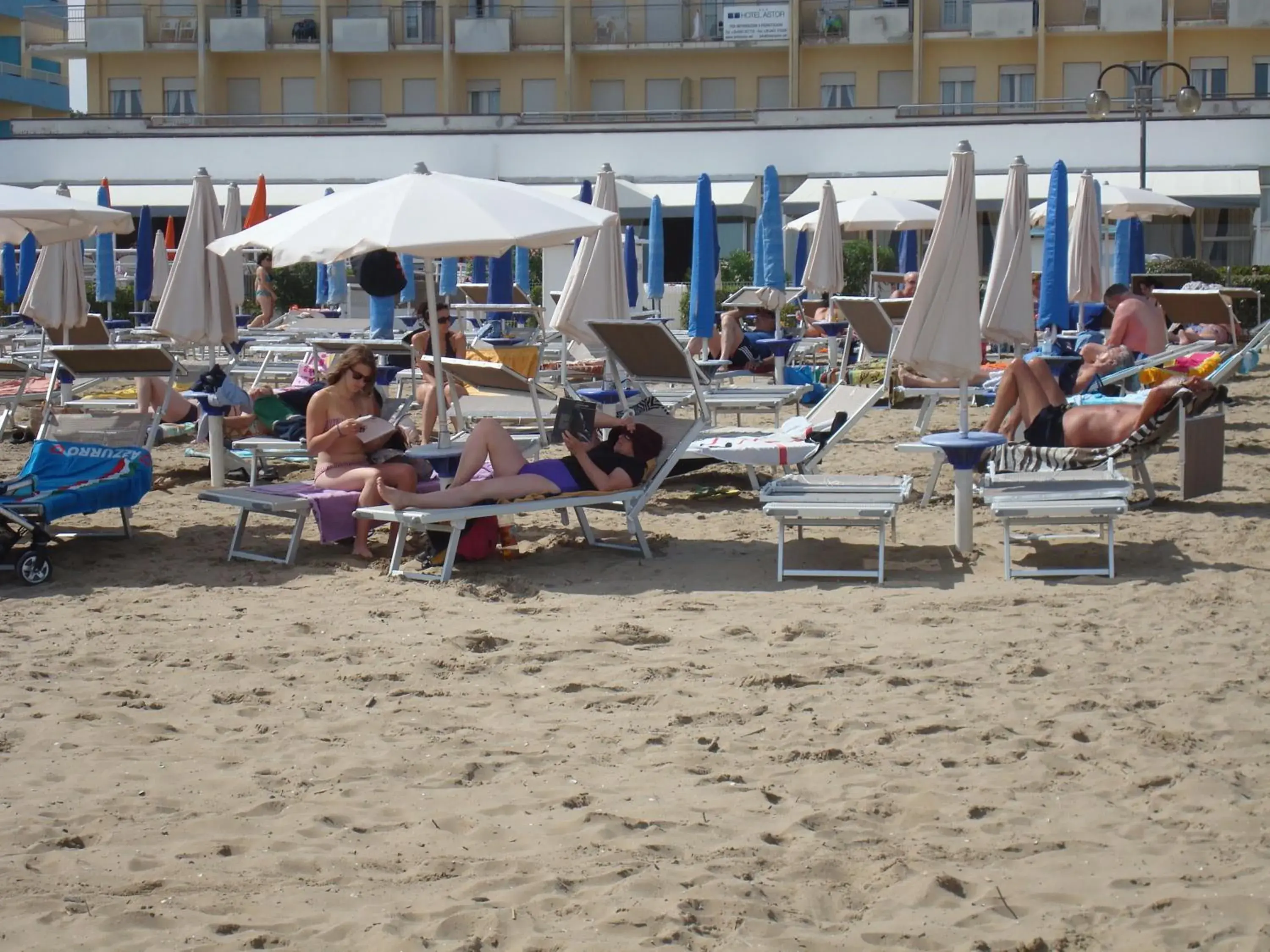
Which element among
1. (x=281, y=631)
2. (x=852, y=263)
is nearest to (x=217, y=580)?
(x=281, y=631)

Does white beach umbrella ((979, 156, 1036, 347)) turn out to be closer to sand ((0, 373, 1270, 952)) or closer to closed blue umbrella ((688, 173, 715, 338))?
sand ((0, 373, 1270, 952))

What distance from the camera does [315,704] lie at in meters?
5.28

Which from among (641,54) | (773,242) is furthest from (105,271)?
(641,54)

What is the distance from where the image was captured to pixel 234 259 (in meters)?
12.0

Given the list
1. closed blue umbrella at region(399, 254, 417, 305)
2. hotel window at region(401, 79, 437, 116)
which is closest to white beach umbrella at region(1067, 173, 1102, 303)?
closed blue umbrella at region(399, 254, 417, 305)

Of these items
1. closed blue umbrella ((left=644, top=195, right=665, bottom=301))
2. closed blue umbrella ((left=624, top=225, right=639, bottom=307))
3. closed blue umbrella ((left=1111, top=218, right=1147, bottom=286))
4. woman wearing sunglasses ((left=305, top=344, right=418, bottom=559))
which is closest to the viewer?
woman wearing sunglasses ((left=305, top=344, right=418, bottom=559))

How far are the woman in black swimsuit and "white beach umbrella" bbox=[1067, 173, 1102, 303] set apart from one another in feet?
18.3

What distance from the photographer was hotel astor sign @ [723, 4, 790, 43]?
4197 cm

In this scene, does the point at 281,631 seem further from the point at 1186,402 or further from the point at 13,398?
the point at 13,398

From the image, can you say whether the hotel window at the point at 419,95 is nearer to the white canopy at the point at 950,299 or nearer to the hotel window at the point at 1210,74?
the hotel window at the point at 1210,74

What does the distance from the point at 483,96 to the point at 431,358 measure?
1368 inches

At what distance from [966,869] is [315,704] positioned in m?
2.30

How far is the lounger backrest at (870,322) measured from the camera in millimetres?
12031

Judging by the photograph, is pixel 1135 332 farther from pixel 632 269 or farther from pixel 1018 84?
pixel 1018 84
